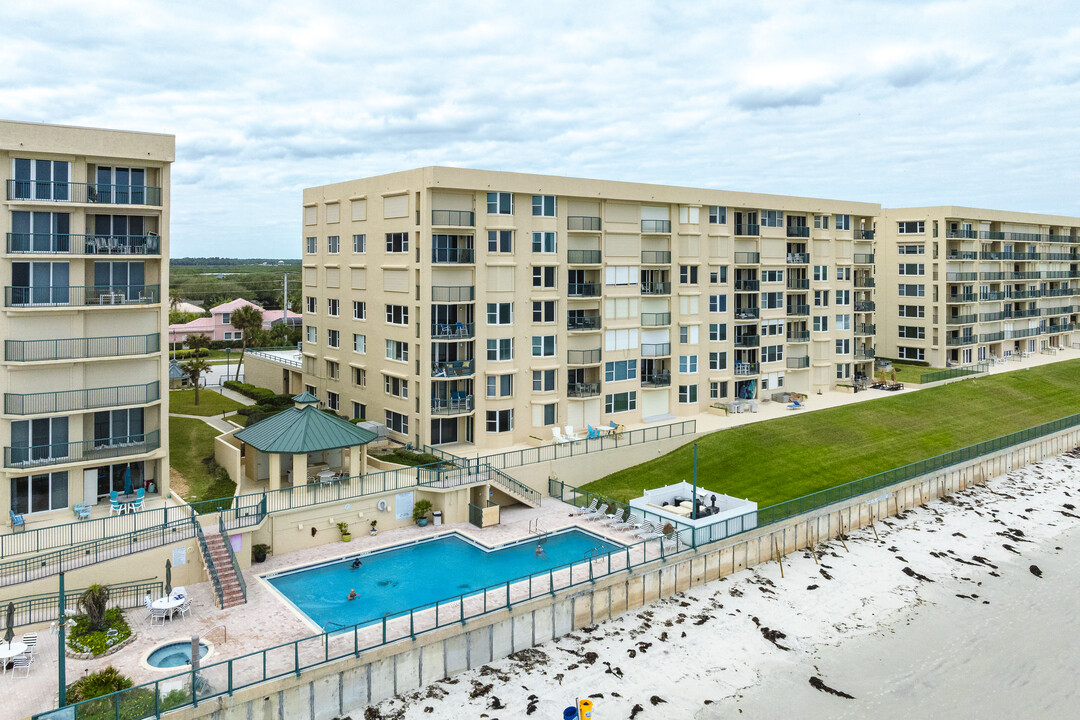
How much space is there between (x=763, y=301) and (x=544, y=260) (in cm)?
2178

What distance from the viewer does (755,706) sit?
2789 centimetres

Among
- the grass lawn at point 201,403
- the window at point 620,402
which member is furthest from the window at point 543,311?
the grass lawn at point 201,403

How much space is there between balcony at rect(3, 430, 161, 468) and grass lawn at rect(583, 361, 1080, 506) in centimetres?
2268

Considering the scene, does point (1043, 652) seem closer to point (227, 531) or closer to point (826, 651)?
point (826, 651)

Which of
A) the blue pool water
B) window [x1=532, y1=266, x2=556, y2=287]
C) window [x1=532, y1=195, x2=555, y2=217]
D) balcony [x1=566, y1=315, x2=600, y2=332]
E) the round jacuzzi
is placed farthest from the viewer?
balcony [x1=566, y1=315, x2=600, y2=332]

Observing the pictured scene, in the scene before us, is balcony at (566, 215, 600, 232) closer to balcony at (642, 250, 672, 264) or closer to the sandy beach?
balcony at (642, 250, 672, 264)

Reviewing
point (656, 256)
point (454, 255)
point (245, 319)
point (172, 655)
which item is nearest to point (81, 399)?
point (172, 655)

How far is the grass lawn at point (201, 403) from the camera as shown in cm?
5683

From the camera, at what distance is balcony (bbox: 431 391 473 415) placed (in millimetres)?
47656

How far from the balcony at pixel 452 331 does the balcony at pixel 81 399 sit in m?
15.7

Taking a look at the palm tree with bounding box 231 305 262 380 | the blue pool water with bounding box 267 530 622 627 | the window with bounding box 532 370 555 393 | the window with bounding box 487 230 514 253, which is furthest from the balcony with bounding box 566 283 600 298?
the palm tree with bounding box 231 305 262 380

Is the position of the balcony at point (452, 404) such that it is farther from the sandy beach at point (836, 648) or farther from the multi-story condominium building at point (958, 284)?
the multi-story condominium building at point (958, 284)

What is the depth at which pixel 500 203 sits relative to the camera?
4875 cm

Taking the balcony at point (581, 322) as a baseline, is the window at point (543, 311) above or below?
above
